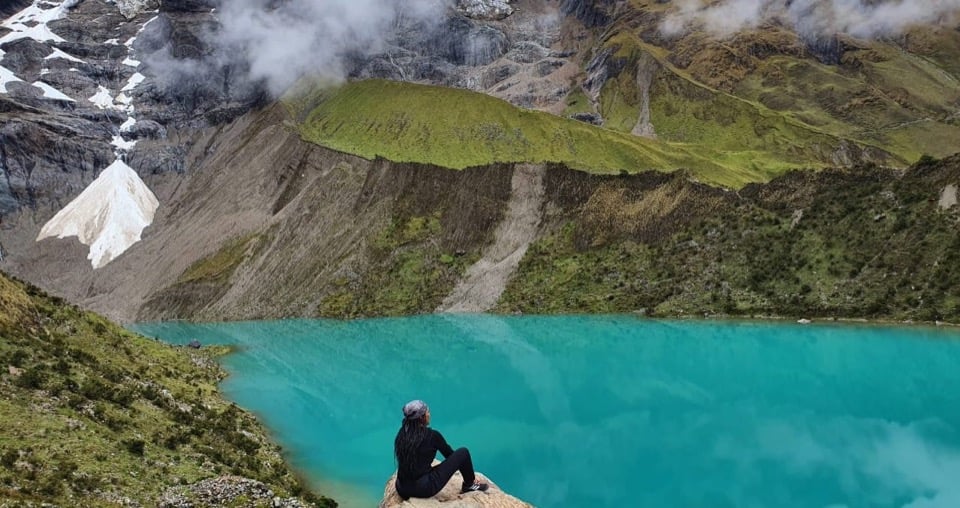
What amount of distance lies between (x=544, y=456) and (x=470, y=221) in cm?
8592

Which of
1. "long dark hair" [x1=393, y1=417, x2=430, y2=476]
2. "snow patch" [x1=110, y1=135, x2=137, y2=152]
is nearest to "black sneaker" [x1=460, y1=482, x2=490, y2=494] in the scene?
"long dark hair" [x1=393, y1=417, x2=430, y2=476]

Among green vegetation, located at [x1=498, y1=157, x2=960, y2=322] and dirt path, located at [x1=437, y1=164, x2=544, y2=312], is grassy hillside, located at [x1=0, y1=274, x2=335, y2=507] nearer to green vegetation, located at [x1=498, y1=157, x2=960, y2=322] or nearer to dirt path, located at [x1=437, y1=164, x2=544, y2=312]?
green vegetation, located at [x1=498, y1=157, x2=960, y2=322]

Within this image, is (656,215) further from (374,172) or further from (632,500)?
(632,500)

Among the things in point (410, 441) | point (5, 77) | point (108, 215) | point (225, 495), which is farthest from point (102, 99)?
point (410, 441)

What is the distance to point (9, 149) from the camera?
167 meters

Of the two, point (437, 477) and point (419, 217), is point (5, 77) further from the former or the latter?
point (437, 477)

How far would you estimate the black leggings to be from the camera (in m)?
A: 12.4

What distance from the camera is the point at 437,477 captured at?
41.1ft

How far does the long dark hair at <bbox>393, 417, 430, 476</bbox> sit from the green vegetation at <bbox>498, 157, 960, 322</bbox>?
62158 millimetres

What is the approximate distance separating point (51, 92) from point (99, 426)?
199035 millimetres

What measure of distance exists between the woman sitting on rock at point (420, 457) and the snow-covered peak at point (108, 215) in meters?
154

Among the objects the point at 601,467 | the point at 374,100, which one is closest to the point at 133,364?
the point at 601,467

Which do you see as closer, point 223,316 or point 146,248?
point 223,316

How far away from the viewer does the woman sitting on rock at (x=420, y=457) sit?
12.2 meters
